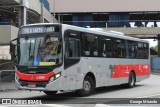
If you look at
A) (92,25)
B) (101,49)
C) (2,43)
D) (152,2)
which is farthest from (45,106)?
(152,2)

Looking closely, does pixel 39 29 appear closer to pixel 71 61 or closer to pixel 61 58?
pixel 61 58

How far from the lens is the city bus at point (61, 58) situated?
51.7 feet

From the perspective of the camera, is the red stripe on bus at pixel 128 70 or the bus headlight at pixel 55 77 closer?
the bus headlight at pixel 55 77

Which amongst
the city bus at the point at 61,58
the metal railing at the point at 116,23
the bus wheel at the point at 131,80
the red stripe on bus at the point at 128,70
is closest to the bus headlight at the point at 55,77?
the city bus at the point at 61,58

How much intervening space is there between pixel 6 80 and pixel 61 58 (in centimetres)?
654

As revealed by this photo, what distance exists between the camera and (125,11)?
5822 centimetres

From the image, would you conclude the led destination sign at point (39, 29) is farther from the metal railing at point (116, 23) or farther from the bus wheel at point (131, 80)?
the metal railing at point (116, 23)

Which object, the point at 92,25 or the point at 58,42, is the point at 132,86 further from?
the point at 92,25

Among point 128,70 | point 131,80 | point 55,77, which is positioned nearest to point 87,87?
point 55,77

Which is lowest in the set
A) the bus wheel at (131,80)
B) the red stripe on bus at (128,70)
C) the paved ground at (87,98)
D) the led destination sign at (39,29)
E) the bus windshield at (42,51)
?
the paved ground at (87,98)

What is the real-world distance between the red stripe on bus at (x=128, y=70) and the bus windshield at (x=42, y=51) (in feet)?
17.3

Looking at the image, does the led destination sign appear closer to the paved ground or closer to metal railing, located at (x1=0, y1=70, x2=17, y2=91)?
the paved ground

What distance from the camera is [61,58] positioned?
623 inches

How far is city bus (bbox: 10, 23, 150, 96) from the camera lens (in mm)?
15766
